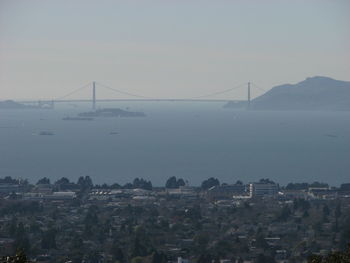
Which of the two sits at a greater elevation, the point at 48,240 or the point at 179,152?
the point at 179,152

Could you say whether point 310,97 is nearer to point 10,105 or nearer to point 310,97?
point 310,97

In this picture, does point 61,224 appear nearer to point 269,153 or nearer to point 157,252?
point 157,252

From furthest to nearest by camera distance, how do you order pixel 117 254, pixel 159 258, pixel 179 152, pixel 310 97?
pixel 310 97 → pixel 179 152 → pixel 117 254 → pixel 159 258

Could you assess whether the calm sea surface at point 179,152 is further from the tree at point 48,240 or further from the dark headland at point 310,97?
the dark headland at point 310,97

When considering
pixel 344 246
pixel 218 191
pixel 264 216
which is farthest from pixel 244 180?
pixel 344 246

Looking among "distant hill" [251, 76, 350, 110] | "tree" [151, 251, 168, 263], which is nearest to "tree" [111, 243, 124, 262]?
"tree" [151, 251, 168, 263]

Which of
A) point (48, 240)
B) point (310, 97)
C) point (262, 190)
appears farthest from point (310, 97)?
point (48, 240)

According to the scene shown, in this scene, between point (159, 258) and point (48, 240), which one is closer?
point (159, 258)
